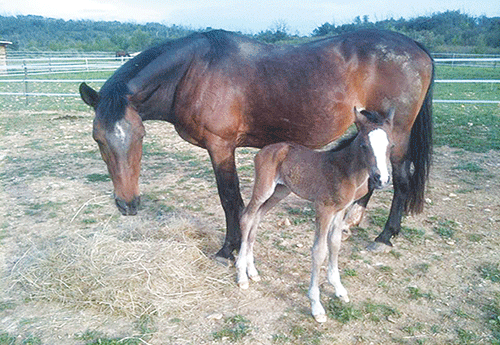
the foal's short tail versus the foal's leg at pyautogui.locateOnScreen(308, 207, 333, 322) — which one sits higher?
the foal's short tail

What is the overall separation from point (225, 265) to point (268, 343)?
1142 millimetres

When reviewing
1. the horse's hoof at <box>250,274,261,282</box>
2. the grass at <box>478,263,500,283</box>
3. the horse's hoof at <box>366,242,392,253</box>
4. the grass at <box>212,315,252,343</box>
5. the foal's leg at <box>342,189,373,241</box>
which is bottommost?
the grass at <box>212,315,252,343</box>

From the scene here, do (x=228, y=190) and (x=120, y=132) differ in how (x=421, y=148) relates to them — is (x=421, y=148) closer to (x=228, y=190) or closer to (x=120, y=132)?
(x=228, y=190)

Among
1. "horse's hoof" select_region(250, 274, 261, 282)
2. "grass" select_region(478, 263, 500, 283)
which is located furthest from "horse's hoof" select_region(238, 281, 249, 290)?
"grass" select_region(478, 263, 500, 283)

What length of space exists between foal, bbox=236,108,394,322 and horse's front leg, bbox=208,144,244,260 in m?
0.37

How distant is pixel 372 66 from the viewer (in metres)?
3.87

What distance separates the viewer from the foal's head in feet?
8.26

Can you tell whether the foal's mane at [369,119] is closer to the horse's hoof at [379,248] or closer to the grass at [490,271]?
the horse's hoof at [379,248]

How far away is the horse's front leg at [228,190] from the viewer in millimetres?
3680

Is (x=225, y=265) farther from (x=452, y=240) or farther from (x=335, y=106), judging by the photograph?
(x=452, y=240)

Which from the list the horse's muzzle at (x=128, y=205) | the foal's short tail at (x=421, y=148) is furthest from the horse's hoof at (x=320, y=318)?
the foal's short tail at (x=421, y=148)

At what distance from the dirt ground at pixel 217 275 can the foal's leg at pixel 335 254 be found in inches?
4.7

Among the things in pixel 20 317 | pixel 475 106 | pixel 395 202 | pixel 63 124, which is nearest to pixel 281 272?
pixel 395 202

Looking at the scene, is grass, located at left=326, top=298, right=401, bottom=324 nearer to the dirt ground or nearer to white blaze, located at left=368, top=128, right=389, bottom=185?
the dirt ground
